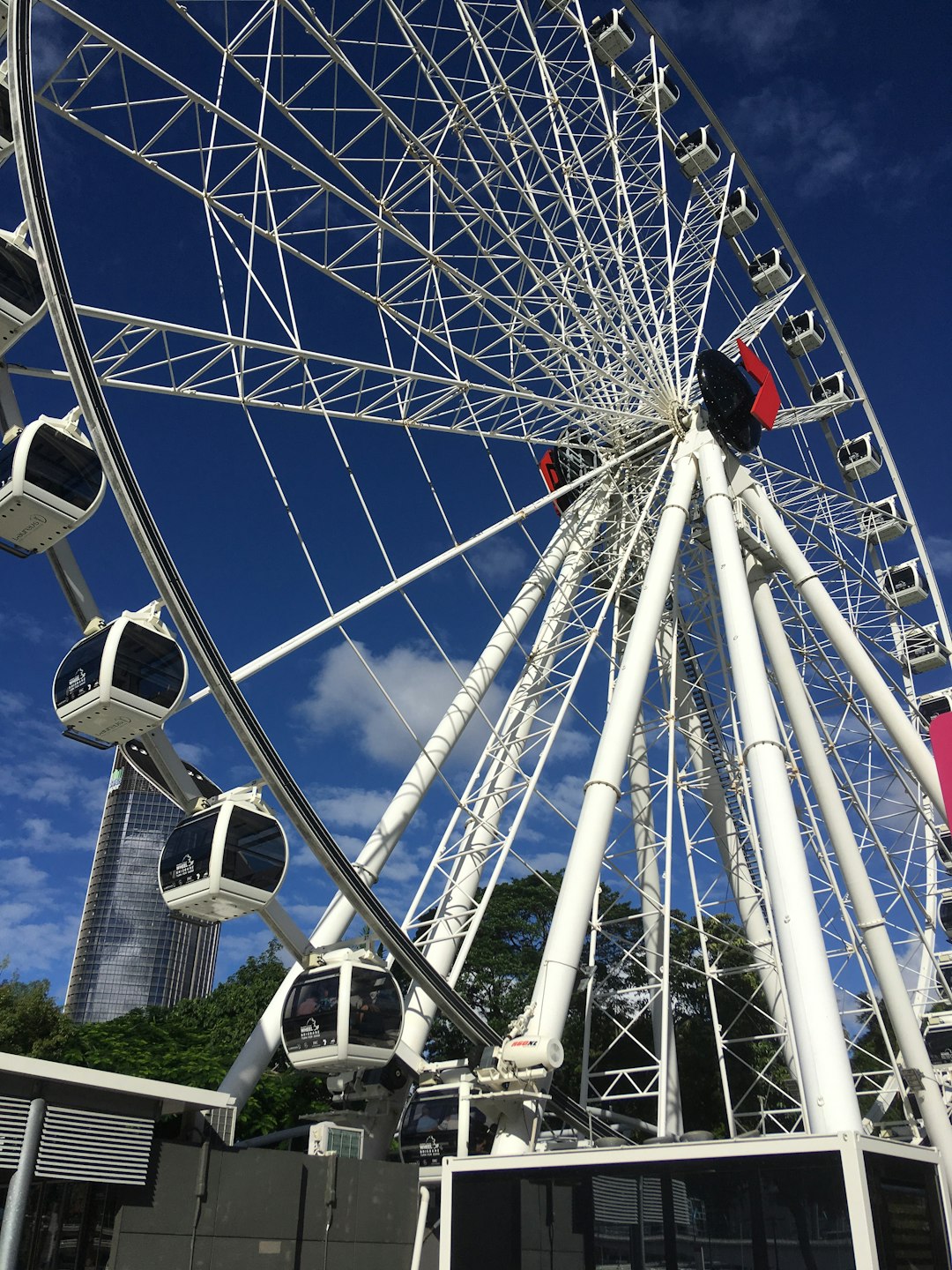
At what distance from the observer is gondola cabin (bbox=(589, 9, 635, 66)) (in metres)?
25.9

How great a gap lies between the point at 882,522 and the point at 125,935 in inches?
4928

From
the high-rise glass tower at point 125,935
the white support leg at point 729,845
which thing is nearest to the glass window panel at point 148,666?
the white support leg at point 729,845

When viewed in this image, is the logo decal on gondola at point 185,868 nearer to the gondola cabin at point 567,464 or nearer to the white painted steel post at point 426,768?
the white painted steel post at point 426,768

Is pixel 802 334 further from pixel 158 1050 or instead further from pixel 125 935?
pixel 125 935

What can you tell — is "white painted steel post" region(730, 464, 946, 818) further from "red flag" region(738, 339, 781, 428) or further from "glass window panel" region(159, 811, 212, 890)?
"glass window panel" region(159, 811, 212, 890)

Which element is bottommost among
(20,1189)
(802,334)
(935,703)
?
(20,1189)

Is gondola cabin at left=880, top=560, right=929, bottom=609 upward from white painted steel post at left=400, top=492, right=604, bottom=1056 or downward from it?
upward

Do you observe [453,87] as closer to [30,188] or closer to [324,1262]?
[30,188]

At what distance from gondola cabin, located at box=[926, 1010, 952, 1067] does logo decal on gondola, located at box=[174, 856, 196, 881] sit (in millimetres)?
18987

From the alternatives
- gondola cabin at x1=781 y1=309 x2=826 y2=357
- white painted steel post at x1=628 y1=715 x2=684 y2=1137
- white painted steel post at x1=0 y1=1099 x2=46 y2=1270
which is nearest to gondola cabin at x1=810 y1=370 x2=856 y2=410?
gondola cabin at x1=781 y1=309 x2=826 y2=357

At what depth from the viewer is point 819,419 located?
3125 cm

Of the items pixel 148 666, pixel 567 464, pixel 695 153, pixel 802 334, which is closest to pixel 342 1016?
pixel 148 666

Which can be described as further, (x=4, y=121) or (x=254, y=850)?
(x=4, y=121)

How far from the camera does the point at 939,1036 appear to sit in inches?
985
